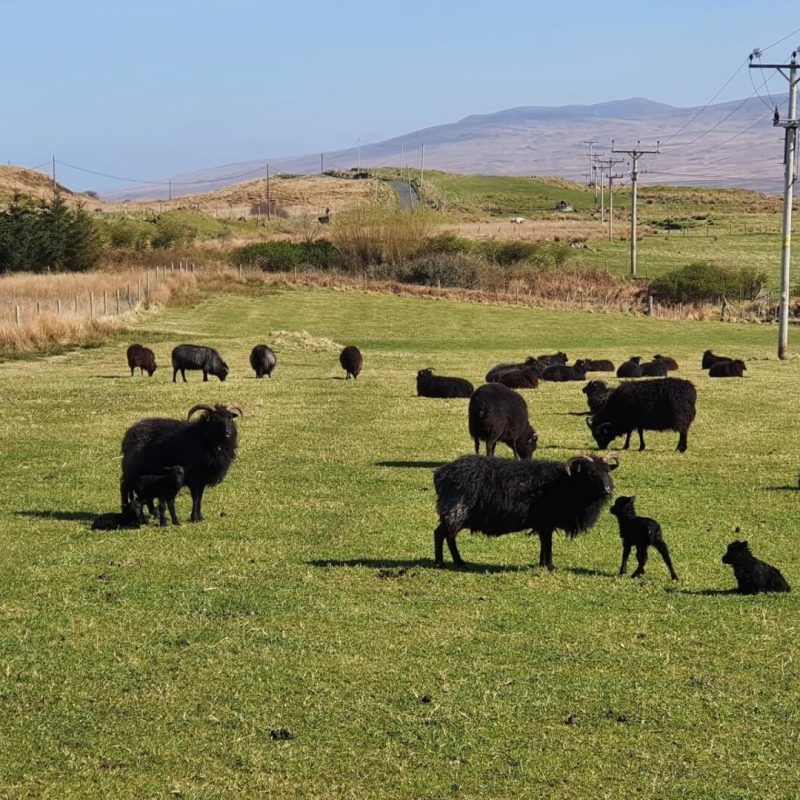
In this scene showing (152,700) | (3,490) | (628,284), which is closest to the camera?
(152,700)

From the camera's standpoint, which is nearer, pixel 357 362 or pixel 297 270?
pixel 357 362

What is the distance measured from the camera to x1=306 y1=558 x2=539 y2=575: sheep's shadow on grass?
11523 millimetres

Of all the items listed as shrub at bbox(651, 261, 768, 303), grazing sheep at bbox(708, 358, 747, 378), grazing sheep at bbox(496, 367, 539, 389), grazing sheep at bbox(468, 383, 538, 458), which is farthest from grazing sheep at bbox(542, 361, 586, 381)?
shrub at bbox(651, 261, 768, 303)

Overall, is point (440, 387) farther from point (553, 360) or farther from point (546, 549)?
point (546, 549)

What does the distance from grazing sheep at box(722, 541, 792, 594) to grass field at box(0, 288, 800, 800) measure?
19 cm

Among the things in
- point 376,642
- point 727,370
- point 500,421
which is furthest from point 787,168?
point 376,642

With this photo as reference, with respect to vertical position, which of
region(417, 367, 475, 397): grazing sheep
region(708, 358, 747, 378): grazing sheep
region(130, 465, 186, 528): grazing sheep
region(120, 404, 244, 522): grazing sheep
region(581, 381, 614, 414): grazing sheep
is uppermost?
region(120, 404, 244, 522): grazing sheep

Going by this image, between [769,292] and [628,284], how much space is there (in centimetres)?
1009

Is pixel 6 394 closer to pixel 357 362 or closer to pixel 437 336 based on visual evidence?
pixel 357 362

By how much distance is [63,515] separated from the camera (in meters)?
14.3

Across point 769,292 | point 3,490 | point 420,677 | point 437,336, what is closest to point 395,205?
point 769,292

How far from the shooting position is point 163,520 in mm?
13633

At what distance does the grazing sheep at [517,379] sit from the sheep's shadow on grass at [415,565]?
16.7 metres

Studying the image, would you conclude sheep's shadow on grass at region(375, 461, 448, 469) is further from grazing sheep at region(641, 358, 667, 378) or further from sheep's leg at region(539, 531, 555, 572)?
grazing sheep at region(641, 358, 667, 378)
